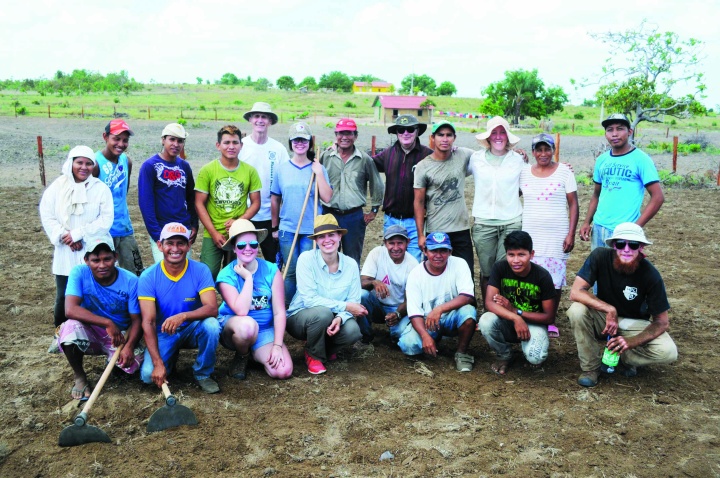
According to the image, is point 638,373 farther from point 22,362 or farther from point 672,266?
point 22,362

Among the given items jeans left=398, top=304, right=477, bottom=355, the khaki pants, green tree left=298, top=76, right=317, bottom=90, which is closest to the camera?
the khaki pants

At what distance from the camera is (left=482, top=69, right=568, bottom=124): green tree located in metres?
54.8

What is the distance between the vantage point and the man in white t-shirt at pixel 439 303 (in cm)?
539

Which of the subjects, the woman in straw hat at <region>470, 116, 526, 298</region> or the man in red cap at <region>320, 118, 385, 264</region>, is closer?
the woman in straw hat at <region>470, 116, 526, 298</region>

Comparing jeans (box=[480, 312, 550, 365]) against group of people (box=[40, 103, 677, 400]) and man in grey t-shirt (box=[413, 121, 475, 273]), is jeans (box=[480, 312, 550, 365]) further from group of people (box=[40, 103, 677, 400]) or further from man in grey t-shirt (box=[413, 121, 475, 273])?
man in grey t-shirt (box=[413, 121, 475, 273])

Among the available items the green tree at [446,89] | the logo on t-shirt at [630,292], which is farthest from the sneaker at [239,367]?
the green tree at [446,89]

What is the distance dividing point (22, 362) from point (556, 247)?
→ 4.83 meters

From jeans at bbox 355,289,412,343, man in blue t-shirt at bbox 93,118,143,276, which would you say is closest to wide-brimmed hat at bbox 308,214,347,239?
jeans at bbox 355,289,412,343

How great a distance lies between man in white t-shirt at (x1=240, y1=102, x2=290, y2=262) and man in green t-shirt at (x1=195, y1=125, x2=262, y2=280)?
45cm

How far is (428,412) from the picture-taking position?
182 inches

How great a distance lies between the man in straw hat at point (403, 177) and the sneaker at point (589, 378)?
193cm

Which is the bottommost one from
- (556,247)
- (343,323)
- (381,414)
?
(381,414)

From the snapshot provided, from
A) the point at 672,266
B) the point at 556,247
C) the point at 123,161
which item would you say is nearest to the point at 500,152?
the point at 556,247

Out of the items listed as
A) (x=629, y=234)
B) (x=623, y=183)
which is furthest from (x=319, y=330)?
(x=623, y=183)
